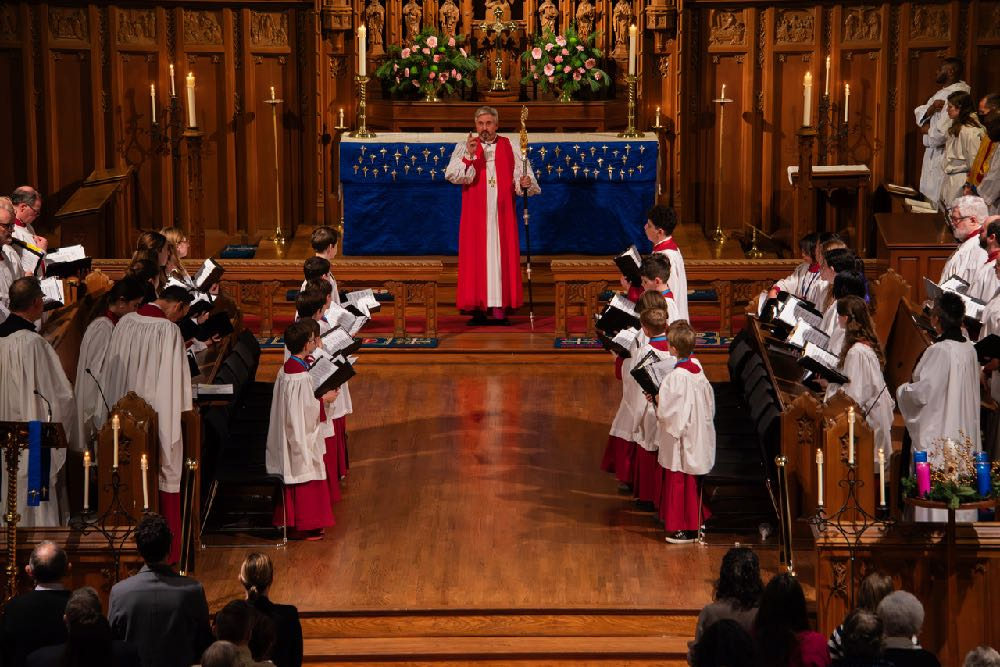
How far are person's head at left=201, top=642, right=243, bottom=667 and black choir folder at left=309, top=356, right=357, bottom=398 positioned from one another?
3.72 m

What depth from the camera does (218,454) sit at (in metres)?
9.98

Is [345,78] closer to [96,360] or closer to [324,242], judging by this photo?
[324,242]

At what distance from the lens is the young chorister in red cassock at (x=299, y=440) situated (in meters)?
9.18

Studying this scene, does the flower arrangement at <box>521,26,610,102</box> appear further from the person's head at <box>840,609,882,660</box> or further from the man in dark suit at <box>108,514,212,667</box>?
the person's head at <box>840,609,882,660</box>

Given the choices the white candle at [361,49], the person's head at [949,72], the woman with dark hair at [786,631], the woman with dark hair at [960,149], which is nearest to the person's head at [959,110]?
the woman with dark hair at [960,149]

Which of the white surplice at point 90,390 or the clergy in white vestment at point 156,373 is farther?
the white surplice at point 90,390

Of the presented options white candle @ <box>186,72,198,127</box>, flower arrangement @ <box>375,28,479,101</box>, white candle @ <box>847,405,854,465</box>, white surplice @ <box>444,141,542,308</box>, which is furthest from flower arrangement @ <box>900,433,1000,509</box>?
flower arrangement @ <box>375,28,479,101</box>

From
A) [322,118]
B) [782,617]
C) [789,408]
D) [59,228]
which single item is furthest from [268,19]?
[782,617]

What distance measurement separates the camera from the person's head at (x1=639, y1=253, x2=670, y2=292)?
401 inches

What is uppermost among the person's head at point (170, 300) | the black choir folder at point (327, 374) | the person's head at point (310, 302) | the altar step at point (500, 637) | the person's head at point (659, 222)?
the person's head at point (659, 222)

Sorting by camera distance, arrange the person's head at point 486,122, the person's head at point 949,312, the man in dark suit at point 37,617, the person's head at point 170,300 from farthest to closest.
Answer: the person's head at point 486,122 < the person's head at point 170,300 < the person's head at point 949,312 < the man in dark suit at point 37,617

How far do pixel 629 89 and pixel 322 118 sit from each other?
10.5ft

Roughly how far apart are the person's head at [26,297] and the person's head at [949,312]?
15.9 ft

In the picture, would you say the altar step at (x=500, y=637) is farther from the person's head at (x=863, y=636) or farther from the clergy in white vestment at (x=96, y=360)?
the person's head at (x=863, y=636)
